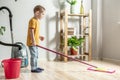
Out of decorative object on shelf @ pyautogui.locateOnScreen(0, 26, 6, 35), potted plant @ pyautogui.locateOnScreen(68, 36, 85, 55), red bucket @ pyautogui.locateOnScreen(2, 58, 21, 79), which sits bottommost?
red bucket @ pyautogui.locateOnScreen(2, 58, 21, 79)

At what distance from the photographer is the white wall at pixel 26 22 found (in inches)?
162

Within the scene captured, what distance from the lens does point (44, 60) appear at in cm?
435

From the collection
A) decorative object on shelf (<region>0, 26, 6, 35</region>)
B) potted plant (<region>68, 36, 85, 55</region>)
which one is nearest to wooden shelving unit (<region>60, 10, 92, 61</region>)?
potted plant (<region>68, 36, 85, 55</region>)

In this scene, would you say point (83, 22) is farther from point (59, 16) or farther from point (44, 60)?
point (44, 60)

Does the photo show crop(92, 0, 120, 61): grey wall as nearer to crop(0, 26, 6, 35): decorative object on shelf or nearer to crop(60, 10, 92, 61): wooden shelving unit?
crop(60, 10, 92, 61): wooden shelving unit

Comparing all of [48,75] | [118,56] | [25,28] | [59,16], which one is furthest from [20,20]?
[118,56]

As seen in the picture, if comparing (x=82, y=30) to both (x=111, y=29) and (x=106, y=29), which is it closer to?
(x=106, y=29)

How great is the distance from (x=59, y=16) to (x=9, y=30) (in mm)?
1001

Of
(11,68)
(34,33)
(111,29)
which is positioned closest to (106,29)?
(111,29)

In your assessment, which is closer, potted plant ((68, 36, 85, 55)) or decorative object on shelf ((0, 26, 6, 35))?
decorative object on shelf ((0, 26, 6, 35))

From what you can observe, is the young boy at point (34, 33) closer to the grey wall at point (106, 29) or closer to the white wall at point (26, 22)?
the white wall at point (26, 22)

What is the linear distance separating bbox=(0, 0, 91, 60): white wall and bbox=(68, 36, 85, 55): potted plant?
0.30 metres

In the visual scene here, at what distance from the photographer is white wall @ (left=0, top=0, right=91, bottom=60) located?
412 centimetres

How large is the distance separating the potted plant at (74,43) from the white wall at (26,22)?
30 centimetres
